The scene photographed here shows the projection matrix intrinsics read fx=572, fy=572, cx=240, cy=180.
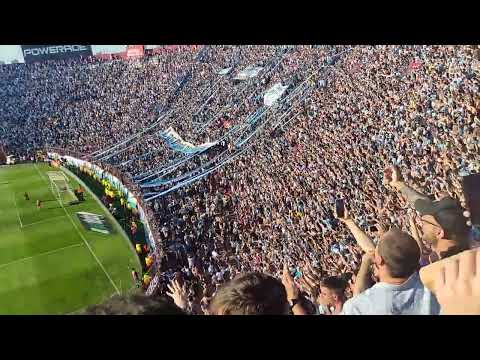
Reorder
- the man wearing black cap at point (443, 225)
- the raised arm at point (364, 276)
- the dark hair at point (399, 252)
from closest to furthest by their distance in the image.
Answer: the dark hair at point (399, 252), the raised arm at point (364, 276), the man wearing black cap at point (443, 225)

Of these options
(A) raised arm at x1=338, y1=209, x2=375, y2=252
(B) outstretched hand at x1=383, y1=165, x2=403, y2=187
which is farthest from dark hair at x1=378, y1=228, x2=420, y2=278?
(B) outstretched hand at x1=383, y1=165, x2=403, y2=187

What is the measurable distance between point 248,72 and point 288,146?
84 centimetres

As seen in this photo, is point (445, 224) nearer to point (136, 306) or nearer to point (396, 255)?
point (396, 255)

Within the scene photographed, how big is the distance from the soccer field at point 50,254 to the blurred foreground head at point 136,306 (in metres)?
3.04

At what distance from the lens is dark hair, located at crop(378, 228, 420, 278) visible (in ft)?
12.6

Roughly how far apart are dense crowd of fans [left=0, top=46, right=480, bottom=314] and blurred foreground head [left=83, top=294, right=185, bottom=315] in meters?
2.58

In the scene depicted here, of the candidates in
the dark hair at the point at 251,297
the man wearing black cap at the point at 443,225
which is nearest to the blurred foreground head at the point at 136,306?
the dark hair at the point at 251,297

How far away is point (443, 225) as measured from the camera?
471cm

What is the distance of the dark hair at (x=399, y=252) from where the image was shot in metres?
3.85

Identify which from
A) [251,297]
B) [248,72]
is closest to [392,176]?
[248,72]

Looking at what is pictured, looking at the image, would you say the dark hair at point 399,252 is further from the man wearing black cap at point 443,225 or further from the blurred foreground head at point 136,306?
the blurred foreground head at point 136,306
